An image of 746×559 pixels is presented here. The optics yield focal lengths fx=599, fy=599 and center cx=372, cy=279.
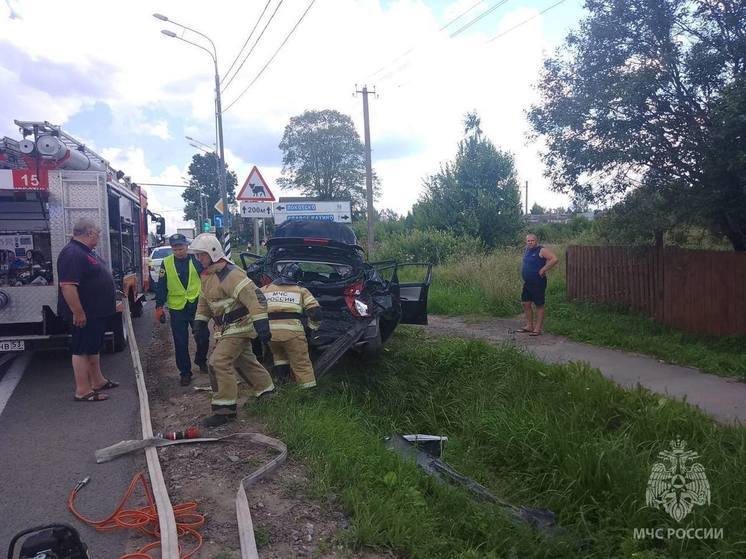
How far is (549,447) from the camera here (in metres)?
5.06

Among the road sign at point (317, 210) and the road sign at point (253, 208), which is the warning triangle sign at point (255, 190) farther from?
the road sign at point (317, 210)

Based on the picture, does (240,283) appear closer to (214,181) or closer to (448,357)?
(448,357)

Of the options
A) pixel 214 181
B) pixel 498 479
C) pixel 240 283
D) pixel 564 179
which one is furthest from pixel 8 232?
pixel 214 181

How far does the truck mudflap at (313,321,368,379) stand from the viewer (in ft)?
20.8

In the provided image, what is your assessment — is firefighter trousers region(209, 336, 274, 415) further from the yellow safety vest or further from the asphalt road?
the yellow safety vest

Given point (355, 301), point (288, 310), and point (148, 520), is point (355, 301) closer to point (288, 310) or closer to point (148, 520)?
point (288, 310)

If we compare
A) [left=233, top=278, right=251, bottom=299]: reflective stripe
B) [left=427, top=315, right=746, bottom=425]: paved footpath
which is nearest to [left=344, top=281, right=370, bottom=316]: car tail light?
[left=233, top=278, right=251, bottom=299]: reflective stripe

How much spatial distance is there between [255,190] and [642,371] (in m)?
9.68

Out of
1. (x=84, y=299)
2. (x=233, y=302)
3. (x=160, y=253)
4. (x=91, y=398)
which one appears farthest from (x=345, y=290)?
(x=160, y=253)

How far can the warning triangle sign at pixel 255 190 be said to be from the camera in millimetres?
13917

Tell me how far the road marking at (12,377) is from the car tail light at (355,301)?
11.9 feet

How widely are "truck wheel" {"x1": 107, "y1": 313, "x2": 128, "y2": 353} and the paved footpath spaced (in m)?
4.79

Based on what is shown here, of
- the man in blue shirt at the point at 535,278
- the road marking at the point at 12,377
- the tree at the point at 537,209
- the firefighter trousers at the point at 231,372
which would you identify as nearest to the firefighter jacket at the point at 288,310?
the firefighter trousers at the point at 231,372

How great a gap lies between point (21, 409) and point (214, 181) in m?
75.5
